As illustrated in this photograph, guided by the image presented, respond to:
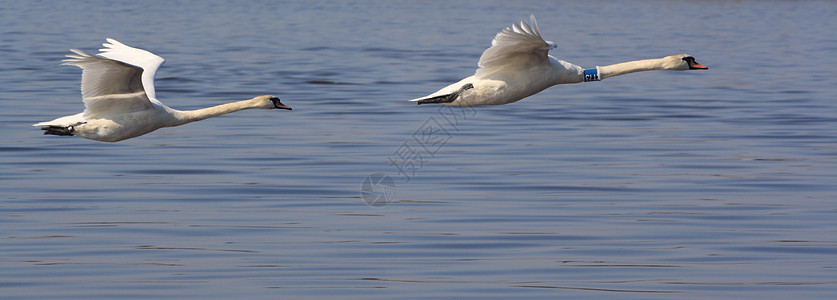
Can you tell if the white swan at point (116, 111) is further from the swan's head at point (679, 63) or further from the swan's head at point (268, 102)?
the swan's head at point (679, 63)

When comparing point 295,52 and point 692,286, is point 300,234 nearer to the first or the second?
point 692,286

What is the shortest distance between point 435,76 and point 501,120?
1109 centimetres

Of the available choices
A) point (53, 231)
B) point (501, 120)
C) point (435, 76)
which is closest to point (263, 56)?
point (435, 76)

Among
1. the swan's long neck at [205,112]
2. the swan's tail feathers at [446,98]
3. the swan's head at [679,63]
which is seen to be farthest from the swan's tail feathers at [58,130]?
the swan's head at [679,63]

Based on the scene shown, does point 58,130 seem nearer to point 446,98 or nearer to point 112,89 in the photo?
point 112,89

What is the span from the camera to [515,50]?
16297 mm

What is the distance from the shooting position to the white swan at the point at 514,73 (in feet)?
52.5

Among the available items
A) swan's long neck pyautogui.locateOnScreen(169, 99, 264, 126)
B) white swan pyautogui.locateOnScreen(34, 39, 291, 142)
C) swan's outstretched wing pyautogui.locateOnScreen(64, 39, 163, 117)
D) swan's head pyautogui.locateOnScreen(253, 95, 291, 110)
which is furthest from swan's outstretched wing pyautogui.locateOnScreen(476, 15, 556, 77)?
swan's outstretched wing pyautogui.locateOnScreen(64, 39, 163, 117)

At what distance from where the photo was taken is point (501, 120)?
2869cm

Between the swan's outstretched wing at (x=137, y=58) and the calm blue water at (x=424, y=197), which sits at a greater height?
the swan's outstretched wing at (x=137, y=58)

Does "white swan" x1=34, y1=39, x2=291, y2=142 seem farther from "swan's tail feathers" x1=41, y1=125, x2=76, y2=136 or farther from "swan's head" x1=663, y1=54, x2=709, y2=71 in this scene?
"swan's head" x1=663, y1=54, x2=709, y2=71

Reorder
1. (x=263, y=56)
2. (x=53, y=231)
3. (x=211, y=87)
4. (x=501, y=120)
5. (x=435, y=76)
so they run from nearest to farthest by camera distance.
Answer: (x=53, y=231), (x=501, y=120), (x=211, y=87), (x=435, y=76), (x=263, y=56)

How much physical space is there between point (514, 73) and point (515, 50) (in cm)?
28

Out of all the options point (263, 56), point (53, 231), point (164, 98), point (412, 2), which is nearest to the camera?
point (53, 231)
